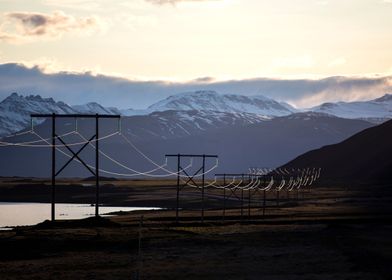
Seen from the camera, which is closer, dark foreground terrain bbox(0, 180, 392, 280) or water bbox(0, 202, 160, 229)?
dark foreground terrain bbox(0, 180, 392, 280)

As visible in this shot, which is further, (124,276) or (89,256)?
(89,256)

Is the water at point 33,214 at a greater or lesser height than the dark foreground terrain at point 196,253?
lesser

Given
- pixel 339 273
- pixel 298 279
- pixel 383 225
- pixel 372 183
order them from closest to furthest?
pixel 298 279
pixel 339 273
pixel 383 225
pixel 372 183

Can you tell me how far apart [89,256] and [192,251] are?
5409mm

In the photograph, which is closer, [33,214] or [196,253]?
[196,253]

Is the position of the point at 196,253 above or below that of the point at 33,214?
above

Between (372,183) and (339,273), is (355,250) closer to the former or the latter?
(339,273)

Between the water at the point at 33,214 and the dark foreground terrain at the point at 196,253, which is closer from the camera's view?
the dark foreground terrain at the point at 196,253

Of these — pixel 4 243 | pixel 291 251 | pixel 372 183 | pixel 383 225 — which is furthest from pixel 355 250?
pixel 372 183

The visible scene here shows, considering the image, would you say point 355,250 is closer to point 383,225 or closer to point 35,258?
point 35,258

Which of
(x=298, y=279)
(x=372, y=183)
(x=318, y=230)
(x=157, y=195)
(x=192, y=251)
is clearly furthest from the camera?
(x=372, y=183)

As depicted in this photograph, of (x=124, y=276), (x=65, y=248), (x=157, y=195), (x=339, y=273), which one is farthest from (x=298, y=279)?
(x=157, y=195)

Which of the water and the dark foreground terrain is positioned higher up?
the dark foreground terrain

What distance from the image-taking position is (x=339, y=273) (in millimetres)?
34906
